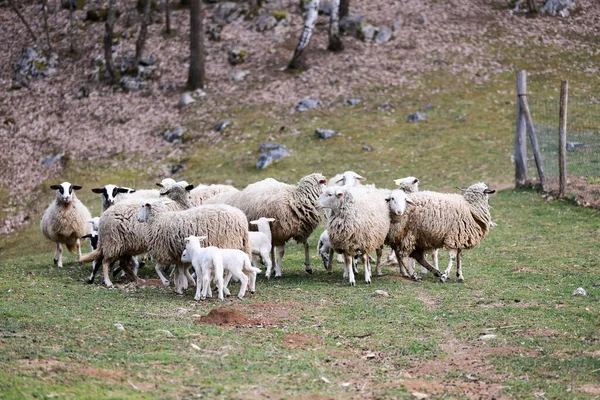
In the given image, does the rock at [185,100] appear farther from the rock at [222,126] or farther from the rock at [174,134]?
the rock at [222,126]

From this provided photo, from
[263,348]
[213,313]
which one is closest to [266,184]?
[213,313]

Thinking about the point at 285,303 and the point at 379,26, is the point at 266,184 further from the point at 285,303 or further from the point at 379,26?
the point at 379,26

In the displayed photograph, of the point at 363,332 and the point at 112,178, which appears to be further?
the point at 112,178

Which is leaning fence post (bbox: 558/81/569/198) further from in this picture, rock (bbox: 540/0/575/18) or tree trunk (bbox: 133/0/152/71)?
tree trunk (bbox: 133/0/152/71)

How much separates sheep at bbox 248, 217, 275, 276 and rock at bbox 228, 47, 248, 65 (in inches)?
887

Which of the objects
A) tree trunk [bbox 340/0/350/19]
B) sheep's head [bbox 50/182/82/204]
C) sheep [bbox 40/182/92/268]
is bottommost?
sheep [bbox 40/182/92/268]

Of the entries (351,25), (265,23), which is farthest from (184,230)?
(265,23)

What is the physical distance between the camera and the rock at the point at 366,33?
34.9 meters

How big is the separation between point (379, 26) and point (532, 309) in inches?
1067

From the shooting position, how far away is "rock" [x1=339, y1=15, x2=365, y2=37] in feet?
117

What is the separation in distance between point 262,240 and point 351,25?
81.2 feet

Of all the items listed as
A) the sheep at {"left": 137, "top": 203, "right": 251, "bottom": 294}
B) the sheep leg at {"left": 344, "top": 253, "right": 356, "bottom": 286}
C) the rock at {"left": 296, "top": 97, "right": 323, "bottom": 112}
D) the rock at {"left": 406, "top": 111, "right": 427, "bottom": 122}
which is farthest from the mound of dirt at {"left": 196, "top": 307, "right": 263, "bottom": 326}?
the rock at {"left": 296, "top": 97, "right": 323, "bottom": 112}

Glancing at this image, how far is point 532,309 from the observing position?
10.2 m

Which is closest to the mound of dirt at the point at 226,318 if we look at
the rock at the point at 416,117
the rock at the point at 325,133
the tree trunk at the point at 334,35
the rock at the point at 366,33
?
the rock at the point at 325,133
